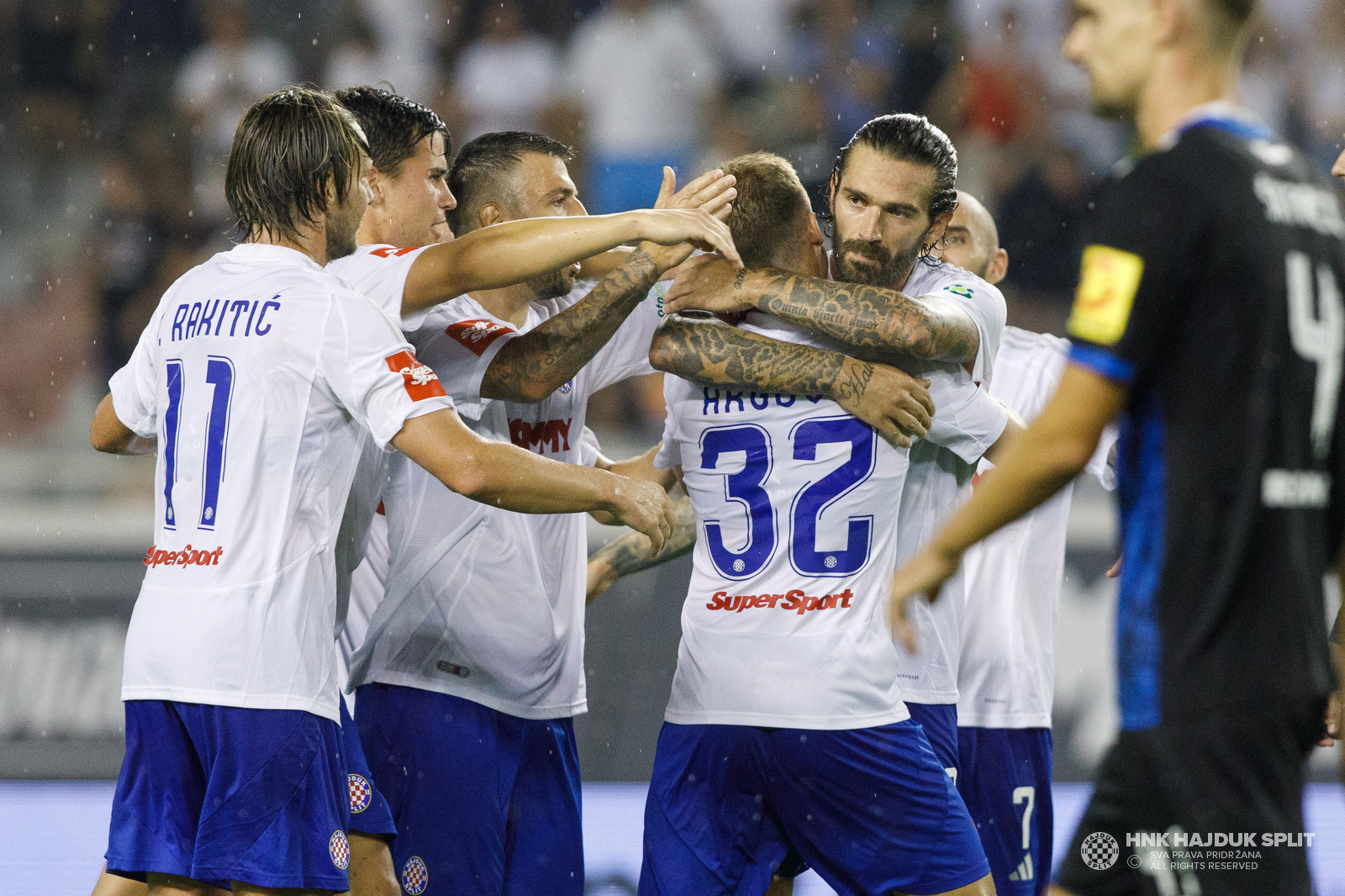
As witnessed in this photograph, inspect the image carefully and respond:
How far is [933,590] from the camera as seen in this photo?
88.0 inches

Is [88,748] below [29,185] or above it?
below

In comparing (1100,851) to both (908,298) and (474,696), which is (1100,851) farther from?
(474,696)

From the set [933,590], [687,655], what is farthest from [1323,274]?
[687,655]

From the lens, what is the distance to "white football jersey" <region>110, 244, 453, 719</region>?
3012mm

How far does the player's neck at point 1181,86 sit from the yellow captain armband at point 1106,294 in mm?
239

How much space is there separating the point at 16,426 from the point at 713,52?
233 inches

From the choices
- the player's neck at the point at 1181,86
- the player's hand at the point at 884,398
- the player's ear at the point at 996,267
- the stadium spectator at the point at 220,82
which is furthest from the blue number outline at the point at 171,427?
the stadium spectator at the point at 220,82

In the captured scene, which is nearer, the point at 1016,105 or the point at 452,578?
the point at 452,578

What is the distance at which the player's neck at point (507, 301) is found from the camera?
4.01m

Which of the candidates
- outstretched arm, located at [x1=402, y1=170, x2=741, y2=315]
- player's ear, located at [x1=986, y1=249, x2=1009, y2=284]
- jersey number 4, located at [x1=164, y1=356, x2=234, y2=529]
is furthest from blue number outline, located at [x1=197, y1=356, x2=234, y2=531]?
player's ear, located at [x1=986, y1=249, x2=1009, y2=284]

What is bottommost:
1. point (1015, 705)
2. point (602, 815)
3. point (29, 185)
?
point (602, 815)

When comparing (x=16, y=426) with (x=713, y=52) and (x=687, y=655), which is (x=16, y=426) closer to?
(x=713, y=52)

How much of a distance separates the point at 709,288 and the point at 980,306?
2.27ft

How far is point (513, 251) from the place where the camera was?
3.46 metres
